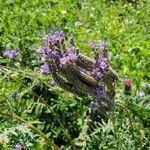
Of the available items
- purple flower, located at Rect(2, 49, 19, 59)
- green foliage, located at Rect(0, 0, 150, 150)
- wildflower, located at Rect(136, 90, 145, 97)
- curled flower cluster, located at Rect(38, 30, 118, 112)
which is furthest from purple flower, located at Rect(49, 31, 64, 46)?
purple flower, located at Rect(2, 49, 19, 59)

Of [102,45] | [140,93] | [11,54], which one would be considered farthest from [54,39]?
[11,54]

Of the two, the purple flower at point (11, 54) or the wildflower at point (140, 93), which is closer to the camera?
the wildflower at point (140, 93)

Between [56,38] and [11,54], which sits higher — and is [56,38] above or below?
above

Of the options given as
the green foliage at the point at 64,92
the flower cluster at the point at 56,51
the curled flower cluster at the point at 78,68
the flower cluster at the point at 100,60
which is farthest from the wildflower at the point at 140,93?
the flower cluster at the point at 56,51

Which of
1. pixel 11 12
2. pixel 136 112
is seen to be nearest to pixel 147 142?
pixel 136 112

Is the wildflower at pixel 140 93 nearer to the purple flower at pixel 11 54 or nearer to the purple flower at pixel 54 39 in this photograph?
the purple flower at pixel 54 39

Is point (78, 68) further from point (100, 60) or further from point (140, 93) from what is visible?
point (140, 93)
